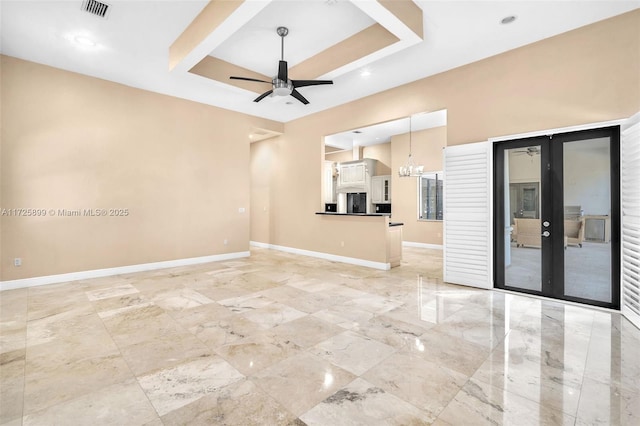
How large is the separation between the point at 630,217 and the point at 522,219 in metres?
1.09

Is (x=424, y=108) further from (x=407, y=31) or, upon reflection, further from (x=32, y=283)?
(x=32, y=283)

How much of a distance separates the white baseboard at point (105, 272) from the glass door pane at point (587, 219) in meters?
6.26

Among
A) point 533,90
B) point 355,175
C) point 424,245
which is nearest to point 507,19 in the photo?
point 533,90

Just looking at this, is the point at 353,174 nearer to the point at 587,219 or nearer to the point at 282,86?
the point at 282,86

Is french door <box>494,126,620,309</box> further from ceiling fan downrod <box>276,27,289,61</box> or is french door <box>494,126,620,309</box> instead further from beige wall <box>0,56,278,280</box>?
beige wall <box>0,56,278,280</box>

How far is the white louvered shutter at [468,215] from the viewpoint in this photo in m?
4.42

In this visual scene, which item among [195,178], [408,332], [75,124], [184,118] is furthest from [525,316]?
[75,124]

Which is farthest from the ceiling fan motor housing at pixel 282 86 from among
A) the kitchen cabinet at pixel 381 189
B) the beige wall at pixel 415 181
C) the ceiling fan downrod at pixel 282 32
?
the kitchen cabinet at pixel 381 189

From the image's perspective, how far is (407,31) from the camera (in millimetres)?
3443

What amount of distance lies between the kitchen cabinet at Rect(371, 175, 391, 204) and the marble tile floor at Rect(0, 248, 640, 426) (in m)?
5.60

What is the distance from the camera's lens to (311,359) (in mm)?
2482

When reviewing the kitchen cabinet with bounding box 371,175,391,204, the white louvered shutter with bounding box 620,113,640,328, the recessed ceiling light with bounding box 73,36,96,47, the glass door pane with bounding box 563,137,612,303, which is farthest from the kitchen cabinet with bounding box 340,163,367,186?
the recessed ceiling light with bounding box 73,36,96,47

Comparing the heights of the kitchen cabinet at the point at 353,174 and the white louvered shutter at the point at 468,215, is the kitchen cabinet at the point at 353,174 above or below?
above

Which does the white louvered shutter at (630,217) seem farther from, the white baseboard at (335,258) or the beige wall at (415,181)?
the beige wall at (415,181)
